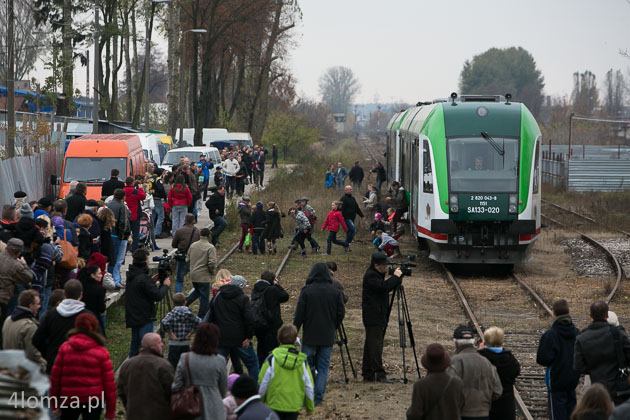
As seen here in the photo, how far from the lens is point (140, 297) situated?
1070 cm

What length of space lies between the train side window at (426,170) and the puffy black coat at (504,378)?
420 inches

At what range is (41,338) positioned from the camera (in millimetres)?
8094

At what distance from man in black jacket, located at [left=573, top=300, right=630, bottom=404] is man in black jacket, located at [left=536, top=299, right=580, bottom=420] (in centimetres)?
38

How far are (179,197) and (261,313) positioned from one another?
1036 cm

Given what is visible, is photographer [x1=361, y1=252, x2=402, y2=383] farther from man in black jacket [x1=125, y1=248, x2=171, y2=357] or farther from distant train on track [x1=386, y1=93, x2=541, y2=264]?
distant train on track [x1=386, y1=93, x2=541, y2=264]

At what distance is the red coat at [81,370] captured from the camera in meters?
7.30

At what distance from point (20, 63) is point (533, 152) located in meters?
76.8

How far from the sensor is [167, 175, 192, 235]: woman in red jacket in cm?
1980

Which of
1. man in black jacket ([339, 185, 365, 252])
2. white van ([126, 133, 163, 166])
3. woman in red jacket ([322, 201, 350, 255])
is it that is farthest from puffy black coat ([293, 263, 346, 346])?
white van ([126, 133, 163, 166])

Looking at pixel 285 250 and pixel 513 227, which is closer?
pixel 513 227

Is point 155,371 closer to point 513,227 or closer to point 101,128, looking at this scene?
point 513,227

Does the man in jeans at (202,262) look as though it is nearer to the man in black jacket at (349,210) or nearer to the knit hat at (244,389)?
the knit hat at (244,389)

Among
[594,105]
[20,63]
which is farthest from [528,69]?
[20,63]

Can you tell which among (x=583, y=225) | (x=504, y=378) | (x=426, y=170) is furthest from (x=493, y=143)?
(x=583, y=225)
